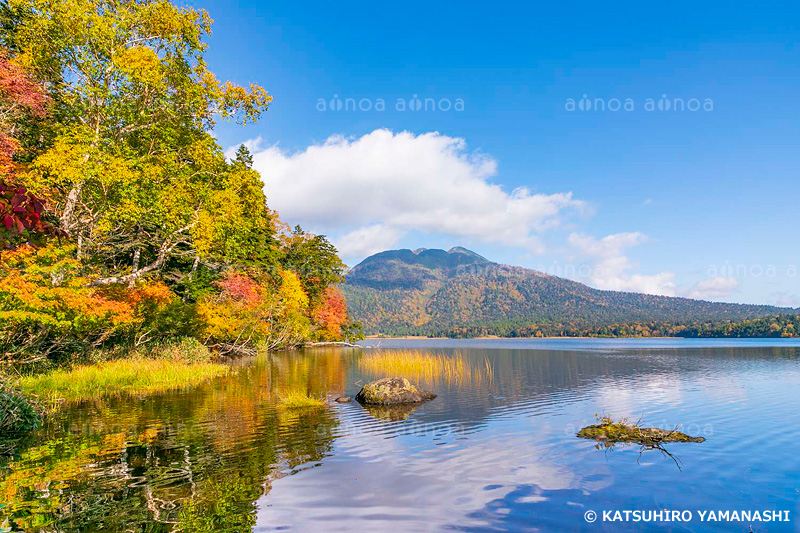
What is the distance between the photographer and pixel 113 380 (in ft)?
72.4

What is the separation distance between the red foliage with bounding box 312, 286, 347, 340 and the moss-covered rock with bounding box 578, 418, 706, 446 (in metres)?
58.1

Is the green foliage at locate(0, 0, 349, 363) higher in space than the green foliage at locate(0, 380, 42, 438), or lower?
higher

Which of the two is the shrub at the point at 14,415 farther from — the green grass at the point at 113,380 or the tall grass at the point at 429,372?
the tall grass at the point at 429,372

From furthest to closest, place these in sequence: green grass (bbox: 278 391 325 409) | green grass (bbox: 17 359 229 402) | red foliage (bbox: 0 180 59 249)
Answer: green grass (bbox: 278 391 325 409) < green grass (bbox: 17 359 229 402) < red foliage (bbox: 0 180 59 249)

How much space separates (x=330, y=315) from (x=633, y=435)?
6129cm

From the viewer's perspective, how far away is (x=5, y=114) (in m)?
20.6

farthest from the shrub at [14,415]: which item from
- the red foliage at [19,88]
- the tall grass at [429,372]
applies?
the tall grass at [429,372]

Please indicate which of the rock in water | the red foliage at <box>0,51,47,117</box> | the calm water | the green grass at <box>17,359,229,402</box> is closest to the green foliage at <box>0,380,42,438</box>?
the calm water

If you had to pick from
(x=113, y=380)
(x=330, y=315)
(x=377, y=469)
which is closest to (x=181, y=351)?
(x=113, y=380)

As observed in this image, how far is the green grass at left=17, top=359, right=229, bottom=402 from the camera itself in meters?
19.0

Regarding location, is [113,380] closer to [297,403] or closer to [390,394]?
[297,403]

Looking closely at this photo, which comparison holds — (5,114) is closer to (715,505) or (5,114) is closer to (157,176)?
(157,176)

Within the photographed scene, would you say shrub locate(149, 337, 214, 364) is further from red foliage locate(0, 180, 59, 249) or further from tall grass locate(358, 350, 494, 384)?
red foliage locate(0, 180, 59, 249)

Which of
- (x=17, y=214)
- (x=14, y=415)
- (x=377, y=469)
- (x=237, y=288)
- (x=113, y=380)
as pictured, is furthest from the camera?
(x=237, y=288)
